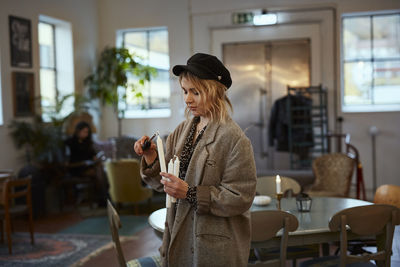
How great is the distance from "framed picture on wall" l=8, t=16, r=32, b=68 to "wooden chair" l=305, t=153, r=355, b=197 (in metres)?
4.39

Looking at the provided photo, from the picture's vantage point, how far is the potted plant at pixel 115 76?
337 inches

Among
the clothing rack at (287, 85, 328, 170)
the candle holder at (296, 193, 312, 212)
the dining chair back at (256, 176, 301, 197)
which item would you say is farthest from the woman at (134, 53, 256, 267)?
the clothing rack at (287, 85, 328, 170)

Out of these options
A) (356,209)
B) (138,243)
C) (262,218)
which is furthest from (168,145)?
(138,243)

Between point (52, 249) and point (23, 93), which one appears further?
point (23, 93)

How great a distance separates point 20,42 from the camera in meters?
7.14

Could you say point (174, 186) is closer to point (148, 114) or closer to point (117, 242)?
point (117, 242)

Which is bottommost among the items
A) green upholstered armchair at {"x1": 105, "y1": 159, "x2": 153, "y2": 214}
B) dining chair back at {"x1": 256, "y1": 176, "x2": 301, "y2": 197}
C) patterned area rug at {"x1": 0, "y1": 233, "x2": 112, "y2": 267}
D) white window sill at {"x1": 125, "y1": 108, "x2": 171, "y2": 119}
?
patterned area rug at {"x1": 0, "y1": 233, "x2": 112, "y2": 267}

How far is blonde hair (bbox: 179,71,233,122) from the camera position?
1.93m

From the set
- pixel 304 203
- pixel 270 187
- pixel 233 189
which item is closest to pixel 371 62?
pixel 270 187

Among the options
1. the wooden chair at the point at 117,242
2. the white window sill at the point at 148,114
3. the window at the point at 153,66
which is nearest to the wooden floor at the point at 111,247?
the wooden chair at the point at 117,242

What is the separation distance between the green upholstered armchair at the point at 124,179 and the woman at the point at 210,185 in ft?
15.1

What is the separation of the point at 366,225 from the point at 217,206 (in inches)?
55.5

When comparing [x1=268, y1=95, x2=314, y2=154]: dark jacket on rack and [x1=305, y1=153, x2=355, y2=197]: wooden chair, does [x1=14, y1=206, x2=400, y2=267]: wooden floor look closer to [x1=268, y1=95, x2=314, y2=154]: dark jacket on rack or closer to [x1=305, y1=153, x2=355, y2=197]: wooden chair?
[x1=305, y1=153, x2=355, y2=197]: wooden chair

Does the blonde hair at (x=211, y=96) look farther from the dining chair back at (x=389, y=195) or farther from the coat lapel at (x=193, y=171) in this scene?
the dining chair back at (x=389, y=195)
